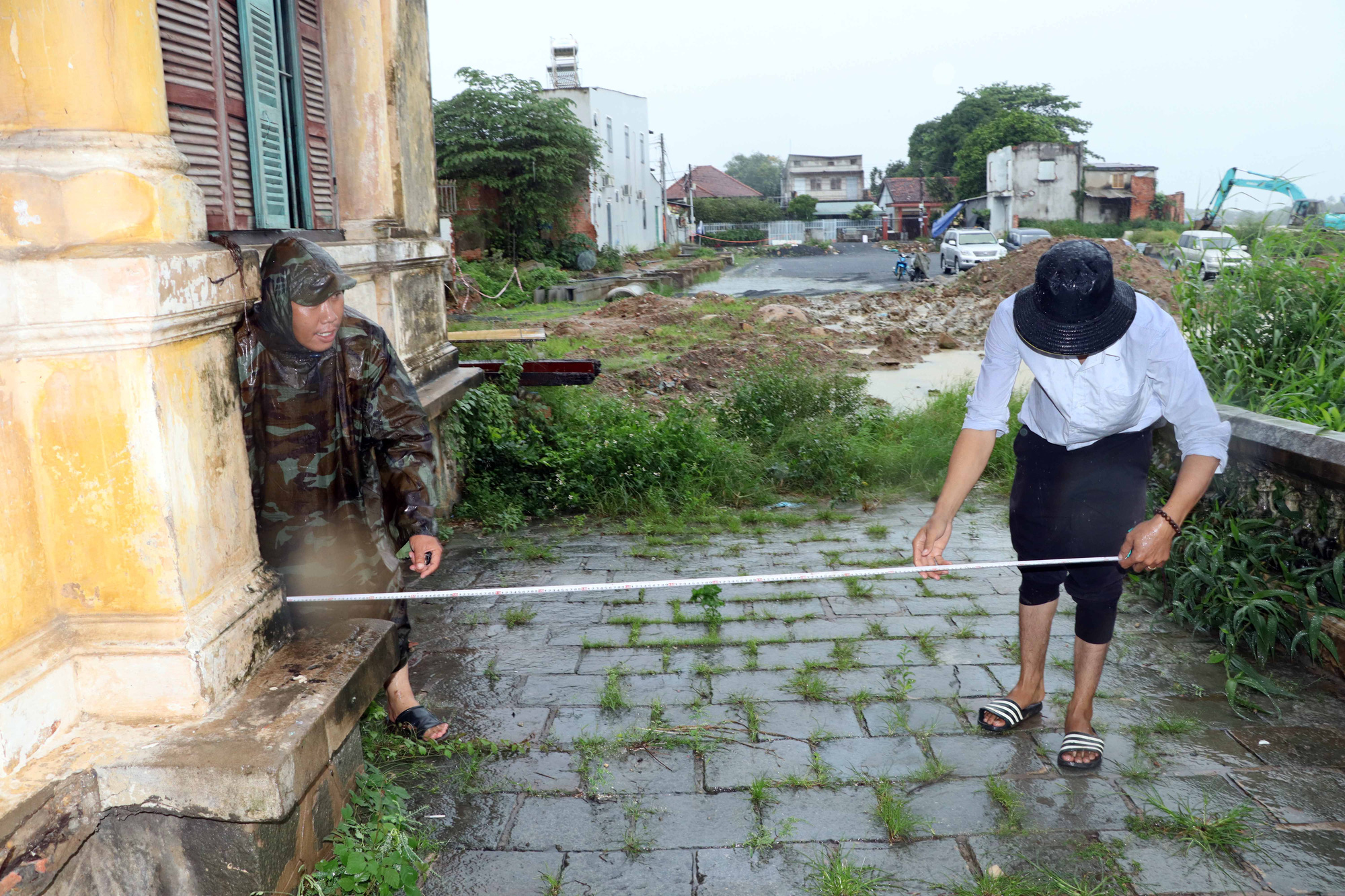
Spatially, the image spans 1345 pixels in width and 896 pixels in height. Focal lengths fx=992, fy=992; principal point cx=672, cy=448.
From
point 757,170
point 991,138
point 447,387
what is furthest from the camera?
point 757,170

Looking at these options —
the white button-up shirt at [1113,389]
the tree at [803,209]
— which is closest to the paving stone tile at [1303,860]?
the white button-up shirt at [1113,389]

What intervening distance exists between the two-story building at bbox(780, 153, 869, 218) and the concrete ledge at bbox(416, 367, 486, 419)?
282 feet

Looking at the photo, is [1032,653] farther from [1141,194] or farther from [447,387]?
[1141,194]

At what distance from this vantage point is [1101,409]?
3271 mm

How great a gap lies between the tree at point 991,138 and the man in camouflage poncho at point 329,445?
56.9m

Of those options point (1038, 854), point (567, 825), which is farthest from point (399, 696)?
point (1038, 854)

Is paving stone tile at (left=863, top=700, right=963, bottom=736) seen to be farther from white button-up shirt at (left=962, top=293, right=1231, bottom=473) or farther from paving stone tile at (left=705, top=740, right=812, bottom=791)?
white button-up shirt at (left=962, top=293, right=1231, bottom=473)

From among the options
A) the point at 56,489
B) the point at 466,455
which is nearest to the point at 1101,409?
the point at 56,489

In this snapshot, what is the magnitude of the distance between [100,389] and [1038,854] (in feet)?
9.28

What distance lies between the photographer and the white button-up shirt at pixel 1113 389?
3.16 m

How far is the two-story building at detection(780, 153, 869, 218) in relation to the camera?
90.2 metres

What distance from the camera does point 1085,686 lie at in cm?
346

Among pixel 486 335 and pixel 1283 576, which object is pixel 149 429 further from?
pixel 486 335

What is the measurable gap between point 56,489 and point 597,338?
46.8 feet
